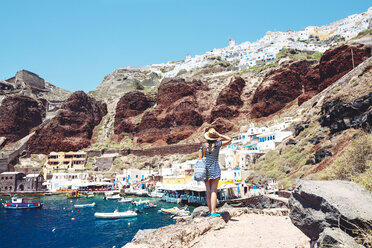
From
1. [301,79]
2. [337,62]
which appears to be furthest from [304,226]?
[301,79]

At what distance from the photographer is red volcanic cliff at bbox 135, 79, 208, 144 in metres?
64.5

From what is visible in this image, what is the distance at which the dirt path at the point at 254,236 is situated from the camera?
19.8 ft

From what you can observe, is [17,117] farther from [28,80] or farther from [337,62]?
[337,62]

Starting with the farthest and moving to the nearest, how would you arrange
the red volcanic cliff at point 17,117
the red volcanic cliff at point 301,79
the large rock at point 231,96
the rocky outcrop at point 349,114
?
the red volcanic cliff at point 17,117 < the large rock at point 231,96 < the red volcanic cliff at point 301,79 < the rocky outcrop at point 349,114

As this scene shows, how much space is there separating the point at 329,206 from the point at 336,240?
535 mm

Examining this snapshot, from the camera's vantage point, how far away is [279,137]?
1486 inches

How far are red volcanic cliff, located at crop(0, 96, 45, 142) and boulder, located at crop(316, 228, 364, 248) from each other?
283 ft

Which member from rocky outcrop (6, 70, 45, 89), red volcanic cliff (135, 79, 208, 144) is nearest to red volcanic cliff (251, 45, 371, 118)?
red volcanic cliff (135, 79, 208, 144)

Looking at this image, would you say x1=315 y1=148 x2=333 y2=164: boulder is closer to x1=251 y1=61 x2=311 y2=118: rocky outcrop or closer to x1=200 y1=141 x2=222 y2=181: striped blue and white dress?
A: x1=200 y1=141 x2=222 y2=181: striped blue and white dress

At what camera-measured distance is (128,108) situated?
78.2 m

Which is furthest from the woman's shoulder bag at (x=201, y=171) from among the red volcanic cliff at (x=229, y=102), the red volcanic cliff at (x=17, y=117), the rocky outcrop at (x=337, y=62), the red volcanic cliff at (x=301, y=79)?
the red volcanic cliff at (x=17, y=117)

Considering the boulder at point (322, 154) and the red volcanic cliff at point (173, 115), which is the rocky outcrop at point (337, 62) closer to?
the red volcanic cliff at point (173, 115)

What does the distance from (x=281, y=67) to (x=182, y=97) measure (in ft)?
80.4

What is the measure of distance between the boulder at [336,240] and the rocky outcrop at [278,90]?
55.3 meters
